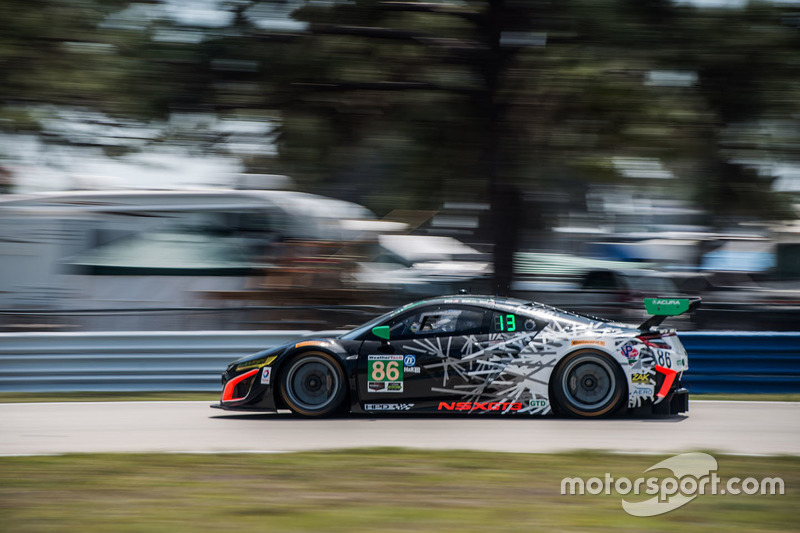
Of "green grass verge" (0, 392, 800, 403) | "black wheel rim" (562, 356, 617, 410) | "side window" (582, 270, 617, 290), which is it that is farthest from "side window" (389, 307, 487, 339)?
"side window" (582, 270, 617, 290)

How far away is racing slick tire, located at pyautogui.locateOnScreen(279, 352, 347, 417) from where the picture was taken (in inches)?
342

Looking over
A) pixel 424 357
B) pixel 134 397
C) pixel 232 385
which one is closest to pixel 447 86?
pixel 424 357

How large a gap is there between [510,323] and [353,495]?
11.5ft

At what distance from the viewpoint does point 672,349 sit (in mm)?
8383

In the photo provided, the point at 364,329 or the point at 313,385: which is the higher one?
the point at 364,329

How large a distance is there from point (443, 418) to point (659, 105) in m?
4.08

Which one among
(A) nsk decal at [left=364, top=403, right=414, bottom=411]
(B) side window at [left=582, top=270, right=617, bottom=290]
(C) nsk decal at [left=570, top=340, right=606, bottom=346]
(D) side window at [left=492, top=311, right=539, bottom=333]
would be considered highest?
(B) side window at [left=582, top=270, right=617, bottom=290]

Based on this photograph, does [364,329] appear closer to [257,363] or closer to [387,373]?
[387,373]

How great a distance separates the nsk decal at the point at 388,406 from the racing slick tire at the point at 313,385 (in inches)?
10.0

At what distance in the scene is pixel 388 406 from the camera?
8609 millimetres

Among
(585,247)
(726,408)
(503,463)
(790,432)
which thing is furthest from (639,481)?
(585,247)

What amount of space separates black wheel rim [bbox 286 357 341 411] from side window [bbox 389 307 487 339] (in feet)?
2.24

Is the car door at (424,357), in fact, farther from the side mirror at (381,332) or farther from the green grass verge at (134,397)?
the green grass verge at (134,397)

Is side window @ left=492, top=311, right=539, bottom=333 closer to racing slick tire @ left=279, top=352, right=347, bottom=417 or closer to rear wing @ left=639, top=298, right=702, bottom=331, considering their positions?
rear wing @ left=639, top=298, right=702, bottom=331
